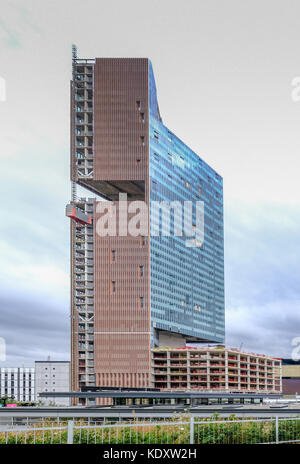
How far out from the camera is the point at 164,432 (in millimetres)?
27984

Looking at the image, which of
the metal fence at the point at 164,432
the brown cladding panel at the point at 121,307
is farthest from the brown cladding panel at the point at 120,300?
the metal fence at the point at 164,432

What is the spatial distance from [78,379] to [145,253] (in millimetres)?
46719

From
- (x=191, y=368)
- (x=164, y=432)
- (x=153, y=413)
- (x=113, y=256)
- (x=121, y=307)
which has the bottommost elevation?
(x=191, y=368)

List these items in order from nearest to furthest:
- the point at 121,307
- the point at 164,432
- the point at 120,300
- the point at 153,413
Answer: the point at 164,432
the point at 153,413
the point at 121,307
the point at 120,300

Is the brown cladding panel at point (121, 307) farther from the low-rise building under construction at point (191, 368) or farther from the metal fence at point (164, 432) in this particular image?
the metal fence at point (164, 432)

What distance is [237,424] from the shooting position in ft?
100

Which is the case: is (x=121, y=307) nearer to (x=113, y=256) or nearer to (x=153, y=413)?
(x=113, y=256)

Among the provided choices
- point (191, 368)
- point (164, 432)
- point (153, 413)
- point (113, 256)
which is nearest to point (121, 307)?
point (113, 256)

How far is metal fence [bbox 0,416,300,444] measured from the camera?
25719 millimetres

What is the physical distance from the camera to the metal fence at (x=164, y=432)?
25.7 metres

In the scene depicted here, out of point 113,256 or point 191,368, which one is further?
point 113,256

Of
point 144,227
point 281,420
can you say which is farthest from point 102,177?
point 281,420

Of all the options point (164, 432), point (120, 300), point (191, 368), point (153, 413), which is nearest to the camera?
point (164, 432)

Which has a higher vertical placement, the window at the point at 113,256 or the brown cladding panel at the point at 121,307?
the window at the point at 113,256
